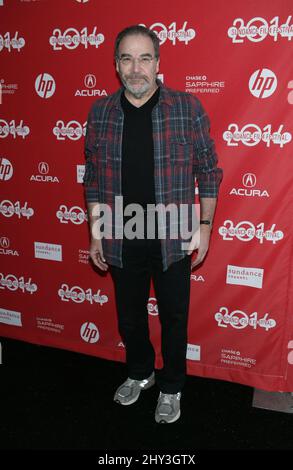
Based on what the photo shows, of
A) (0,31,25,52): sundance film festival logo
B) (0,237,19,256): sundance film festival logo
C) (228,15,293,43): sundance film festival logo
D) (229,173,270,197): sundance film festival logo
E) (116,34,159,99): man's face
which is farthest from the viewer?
(0,237,19,256): sundance film festival logo

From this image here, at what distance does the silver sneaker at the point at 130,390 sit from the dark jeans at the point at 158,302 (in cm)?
12

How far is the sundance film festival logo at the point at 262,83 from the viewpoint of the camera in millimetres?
1996

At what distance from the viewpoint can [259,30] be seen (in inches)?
77.3

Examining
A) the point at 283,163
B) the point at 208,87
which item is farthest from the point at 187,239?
the point at 208,87

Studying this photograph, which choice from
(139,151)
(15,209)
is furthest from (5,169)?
(139,151)

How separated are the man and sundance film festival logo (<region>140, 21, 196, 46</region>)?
353 millimetres

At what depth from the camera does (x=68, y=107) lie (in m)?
2.38

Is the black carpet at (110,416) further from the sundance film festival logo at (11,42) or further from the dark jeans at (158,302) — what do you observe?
the sundance film festival logo at (11,42)

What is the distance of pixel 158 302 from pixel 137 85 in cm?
102

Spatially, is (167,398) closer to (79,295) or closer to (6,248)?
(79,295)

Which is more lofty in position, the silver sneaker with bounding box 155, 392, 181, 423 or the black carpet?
the silver sneaker with bounding box 155, 392, 181, 423

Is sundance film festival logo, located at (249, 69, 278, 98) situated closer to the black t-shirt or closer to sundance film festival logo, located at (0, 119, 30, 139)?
the black t-shirt

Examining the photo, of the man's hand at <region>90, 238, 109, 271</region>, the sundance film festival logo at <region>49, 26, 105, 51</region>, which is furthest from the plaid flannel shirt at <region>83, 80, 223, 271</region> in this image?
the sundance film festival logo at <region>49, 26, 105, 51</region>

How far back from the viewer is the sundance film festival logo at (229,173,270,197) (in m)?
2.14
